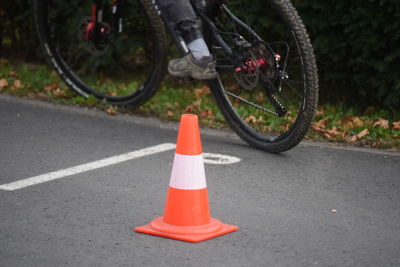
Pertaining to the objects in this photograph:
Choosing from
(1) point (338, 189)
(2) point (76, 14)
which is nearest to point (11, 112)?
(2) point (76, 14)

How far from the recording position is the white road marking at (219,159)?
5.60m

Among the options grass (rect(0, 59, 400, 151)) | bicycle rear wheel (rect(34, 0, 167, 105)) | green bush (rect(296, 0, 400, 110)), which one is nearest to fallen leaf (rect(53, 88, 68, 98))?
grass (rect(0, 59, 400, 151))

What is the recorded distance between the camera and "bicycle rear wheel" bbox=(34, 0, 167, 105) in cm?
665

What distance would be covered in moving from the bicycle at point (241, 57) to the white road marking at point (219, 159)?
0.29 meters

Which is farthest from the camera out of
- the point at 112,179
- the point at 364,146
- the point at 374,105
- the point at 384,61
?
the point at 374,105

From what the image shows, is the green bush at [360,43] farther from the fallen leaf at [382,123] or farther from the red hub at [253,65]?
the red hub at [253,65]

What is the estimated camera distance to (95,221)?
4.31 metres

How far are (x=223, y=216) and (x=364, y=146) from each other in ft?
6.53

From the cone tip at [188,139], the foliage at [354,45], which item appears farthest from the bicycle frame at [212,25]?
the cone tip at [188,139]

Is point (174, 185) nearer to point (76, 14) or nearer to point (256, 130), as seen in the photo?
point (256, 130)

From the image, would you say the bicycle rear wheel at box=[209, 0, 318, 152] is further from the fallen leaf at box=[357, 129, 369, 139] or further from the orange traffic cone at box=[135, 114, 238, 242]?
the orange traffic cone at box=[135, 114, 238, 242]

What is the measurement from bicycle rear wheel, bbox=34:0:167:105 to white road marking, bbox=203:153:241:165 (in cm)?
112

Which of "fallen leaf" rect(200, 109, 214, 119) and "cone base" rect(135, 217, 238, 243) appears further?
"fallen leaf" rect(200, 109, 214, 119)

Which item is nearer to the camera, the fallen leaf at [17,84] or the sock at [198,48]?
the sock at [198,48]
